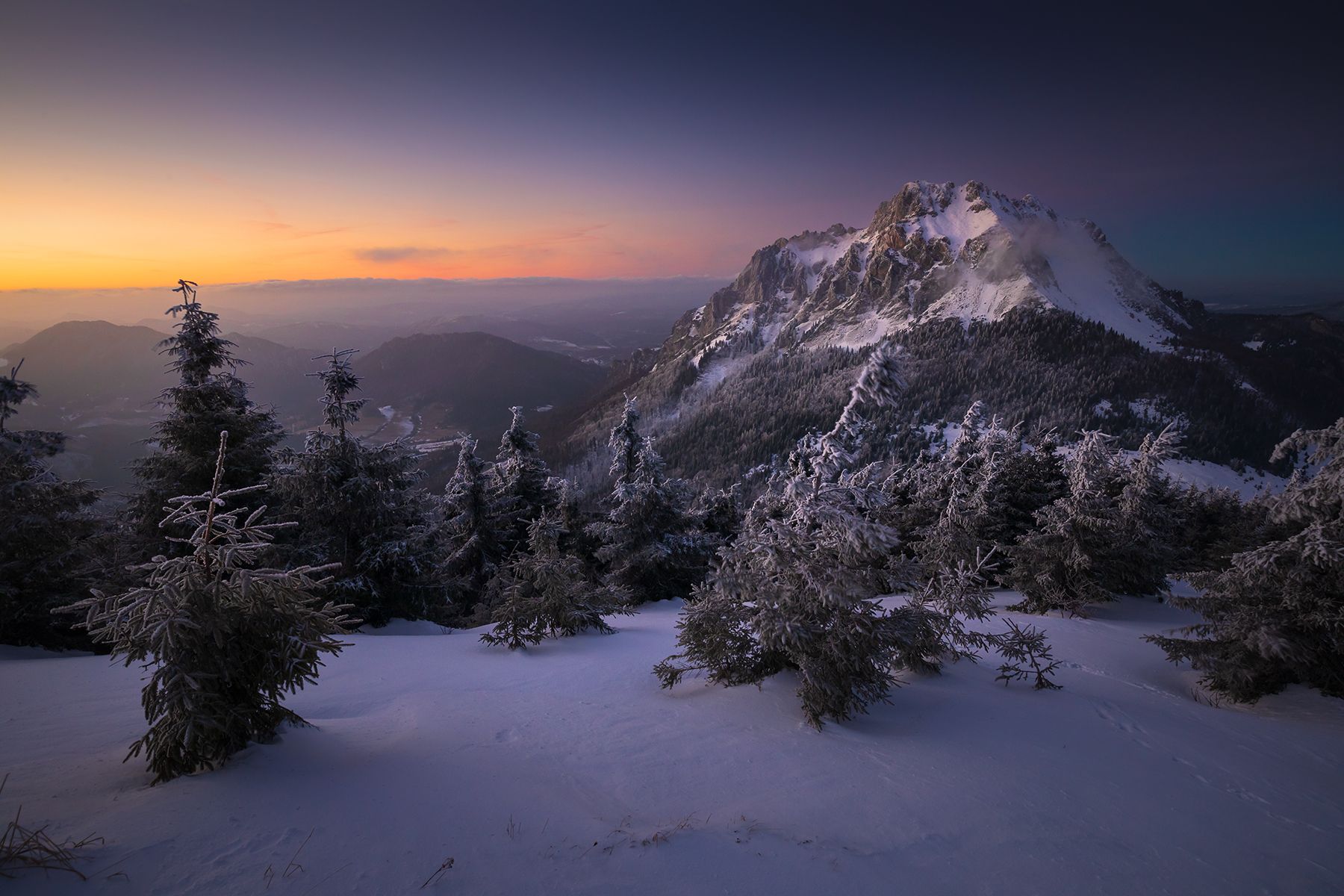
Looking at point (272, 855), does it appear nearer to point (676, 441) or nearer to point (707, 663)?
point (707, 663)

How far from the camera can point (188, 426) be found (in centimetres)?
1347

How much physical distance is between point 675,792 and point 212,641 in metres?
4.66

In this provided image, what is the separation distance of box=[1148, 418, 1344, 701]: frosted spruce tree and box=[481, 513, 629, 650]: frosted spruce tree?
12.2 m

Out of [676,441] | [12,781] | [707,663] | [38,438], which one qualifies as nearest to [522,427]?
[38,438]

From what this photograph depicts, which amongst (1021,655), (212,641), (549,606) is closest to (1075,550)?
(1021,655)

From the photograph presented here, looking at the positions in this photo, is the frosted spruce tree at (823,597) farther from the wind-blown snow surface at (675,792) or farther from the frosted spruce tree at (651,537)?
the frosted spruce tree at (651,537)

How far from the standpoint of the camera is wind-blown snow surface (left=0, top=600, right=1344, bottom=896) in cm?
390

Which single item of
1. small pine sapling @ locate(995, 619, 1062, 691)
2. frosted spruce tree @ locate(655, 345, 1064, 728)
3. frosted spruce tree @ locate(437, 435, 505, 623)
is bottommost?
frosted spruce tree @ locate(437, 435, 505, 623)

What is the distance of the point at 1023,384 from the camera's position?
154375 mm

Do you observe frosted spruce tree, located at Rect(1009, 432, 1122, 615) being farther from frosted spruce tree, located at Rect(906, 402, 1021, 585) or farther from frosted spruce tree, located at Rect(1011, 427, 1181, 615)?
frosted spruce tree, located at Rect(906, 402, 1021, 585)

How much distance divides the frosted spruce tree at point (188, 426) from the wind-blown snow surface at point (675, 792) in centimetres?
547

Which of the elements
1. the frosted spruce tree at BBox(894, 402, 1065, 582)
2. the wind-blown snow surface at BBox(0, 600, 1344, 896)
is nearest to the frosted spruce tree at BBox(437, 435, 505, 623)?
the wind-blown snow surface at BBox(0, 600, 1344, 896)

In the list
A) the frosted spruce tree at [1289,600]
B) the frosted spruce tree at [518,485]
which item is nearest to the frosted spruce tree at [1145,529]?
the frosted spruce tree at [1289,600]

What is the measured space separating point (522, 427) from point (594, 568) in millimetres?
8011
